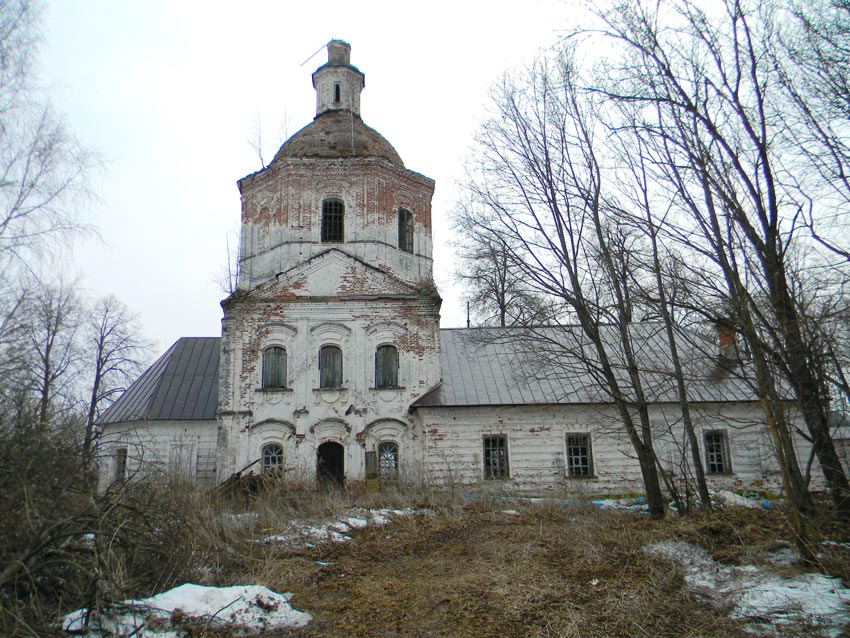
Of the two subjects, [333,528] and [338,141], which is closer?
[333,528]

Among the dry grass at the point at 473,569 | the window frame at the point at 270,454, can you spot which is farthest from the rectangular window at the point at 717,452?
the window frame at the point at 270,454

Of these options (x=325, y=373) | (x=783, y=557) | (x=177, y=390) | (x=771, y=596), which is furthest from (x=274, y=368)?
(x=771, y=596)

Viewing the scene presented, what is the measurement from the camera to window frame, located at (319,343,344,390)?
18328 millimetres

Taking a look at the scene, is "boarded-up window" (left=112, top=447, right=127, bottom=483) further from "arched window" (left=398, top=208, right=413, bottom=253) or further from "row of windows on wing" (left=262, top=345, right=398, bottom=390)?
"arched window" (left=398, top=208, right=413, bottom=253)

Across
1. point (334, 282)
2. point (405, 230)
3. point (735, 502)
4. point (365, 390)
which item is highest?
point (405, 230)

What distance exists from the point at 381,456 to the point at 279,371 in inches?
150

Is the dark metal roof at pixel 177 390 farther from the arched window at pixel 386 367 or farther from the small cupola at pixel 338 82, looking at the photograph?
the small cupola at pixel 338 82

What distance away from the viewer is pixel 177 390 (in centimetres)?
2059

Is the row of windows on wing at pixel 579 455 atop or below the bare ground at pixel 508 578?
atop

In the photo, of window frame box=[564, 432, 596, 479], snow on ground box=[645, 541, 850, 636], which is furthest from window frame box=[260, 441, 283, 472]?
snow on ground box=[645, 541, 850, 636]

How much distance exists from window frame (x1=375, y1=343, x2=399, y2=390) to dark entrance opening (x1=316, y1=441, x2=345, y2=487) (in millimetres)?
2057

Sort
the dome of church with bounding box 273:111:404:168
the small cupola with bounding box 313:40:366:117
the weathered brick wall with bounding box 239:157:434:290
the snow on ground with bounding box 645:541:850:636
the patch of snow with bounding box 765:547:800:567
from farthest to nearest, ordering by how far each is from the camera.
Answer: the small cupola with bounding box 313:40:366:117, the dome of church with bounding box 273:111:404:168, the weathered brick wall with bounding box 239:157:434:290, the patch of snow with bounding box 765:547:800:567, the snow on ground with bounding box 645:541:850:636

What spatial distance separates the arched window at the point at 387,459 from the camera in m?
17.7

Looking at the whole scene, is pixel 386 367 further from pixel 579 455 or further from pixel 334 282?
pixel 579 455
